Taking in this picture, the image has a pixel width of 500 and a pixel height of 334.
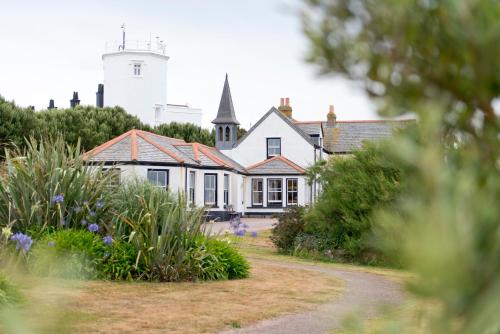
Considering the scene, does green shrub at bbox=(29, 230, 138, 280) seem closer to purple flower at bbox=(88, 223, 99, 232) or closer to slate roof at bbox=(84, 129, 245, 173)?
purple flower at bbox=(88, 223, 99, 232)

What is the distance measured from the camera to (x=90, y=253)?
10883 mm

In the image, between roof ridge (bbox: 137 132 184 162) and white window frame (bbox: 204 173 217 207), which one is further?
white window frame (bbox: 204 173 217 207)

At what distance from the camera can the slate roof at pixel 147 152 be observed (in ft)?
102

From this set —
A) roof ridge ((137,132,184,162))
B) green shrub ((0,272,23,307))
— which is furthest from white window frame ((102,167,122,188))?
roof ridge ((137,132,184,162))

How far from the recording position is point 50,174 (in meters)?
11.8

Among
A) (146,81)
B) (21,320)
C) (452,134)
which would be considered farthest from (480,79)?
(146,81)

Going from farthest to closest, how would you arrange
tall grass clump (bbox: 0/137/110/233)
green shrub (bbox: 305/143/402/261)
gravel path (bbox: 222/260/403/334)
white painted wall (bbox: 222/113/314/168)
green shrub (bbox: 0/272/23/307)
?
white painted wall (bbox: 222/113/314/168) < green shrub (bbox: 305/143/402/261) < tall grass clump (bbox: 0/137/110/233) < green shrub (bbox: 0/272/23/307) < gravel path (bbox: 222/260/403/334)

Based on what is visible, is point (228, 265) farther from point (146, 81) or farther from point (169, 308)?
point (146, 81)

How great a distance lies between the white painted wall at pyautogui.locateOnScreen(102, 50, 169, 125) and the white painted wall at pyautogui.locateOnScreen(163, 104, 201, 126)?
3862 mm

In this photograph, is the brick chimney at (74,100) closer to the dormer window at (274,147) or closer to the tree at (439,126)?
the dormer window at (274,147)

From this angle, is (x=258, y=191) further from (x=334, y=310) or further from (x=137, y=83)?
(x=334, y=310)

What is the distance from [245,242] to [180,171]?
37.6 ft

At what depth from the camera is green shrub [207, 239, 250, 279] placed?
38.9 feet

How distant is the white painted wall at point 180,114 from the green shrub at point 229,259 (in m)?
49.8
